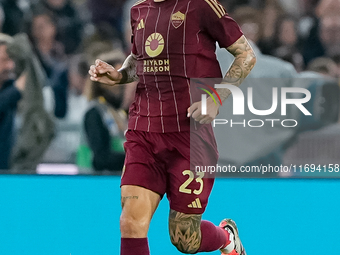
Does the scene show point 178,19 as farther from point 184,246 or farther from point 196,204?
point 184,246

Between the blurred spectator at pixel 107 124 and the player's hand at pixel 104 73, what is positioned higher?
the player's hand at pixel 104 73

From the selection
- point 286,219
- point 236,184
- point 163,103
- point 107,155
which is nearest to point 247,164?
point 236,184

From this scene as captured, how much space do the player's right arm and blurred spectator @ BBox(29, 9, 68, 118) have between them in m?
1.78

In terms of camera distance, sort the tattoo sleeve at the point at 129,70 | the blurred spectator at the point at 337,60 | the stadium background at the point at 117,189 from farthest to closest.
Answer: the blurred spectator at the point at 337,60 → the stadium background at the point at 117,189 → the tattoo sleeve at the point at 129,70

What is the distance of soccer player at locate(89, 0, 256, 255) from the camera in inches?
96.0

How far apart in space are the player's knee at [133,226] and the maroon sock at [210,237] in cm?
39

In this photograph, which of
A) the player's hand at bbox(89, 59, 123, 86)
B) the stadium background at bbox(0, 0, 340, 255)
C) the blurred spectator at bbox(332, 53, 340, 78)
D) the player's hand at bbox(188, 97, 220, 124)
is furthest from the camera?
the blurred spectator at bbox(332, 53, 340, 78)

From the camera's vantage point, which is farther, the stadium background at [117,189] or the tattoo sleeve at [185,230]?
the stadium background at [117,189]

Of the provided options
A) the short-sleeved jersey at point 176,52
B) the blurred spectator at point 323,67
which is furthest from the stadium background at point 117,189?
A: the short-sleeved jersey at point 176,52

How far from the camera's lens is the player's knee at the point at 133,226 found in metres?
2.38

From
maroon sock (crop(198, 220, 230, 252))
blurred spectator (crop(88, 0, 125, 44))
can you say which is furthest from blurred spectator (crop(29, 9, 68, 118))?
maroon sock (crop(198, 220, 230, 252))

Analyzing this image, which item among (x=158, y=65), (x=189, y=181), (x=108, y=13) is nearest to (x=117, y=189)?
(x=108, y=13)

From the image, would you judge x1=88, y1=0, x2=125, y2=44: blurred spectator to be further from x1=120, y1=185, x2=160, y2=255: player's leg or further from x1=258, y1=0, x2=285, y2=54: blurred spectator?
x1=120, y1=185, x2=160, y2=255: player's leg

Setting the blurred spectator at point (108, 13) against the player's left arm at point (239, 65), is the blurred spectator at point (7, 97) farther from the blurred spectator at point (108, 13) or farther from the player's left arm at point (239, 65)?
the player's left arm at point (239, 65)
